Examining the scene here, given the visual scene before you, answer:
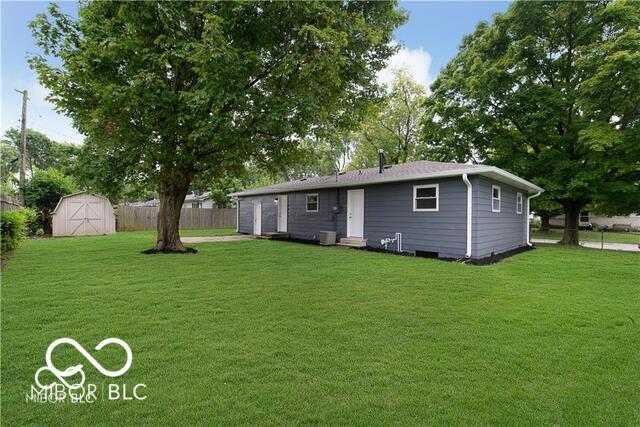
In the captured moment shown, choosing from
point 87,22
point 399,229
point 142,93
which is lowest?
point 399,229

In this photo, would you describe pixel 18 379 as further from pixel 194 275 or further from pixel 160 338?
pixel 194 275

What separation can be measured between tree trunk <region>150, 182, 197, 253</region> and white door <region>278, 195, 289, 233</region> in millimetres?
5462

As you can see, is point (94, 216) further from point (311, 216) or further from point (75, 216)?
point (311, 216)

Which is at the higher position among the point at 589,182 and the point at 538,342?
the point at 589,182

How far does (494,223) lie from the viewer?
9289mm

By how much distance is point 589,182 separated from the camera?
1126 cm

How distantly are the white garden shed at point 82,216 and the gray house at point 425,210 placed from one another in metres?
9.31

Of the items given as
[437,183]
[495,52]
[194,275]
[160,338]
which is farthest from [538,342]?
[495,52]

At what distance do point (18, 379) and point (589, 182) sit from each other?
1466 centimetres

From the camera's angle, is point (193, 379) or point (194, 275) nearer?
point (193, 379)

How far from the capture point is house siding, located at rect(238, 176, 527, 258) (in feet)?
27.6

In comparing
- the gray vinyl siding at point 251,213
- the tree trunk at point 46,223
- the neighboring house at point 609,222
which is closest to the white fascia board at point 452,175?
the gray vinyl siding at point 251,213

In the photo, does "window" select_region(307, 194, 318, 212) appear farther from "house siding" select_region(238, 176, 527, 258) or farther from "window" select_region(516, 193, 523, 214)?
"window" select_region(516, 193, 523, 214)

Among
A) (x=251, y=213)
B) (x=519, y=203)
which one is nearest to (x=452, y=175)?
(x=519, y=203)
